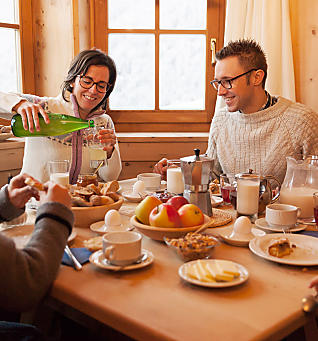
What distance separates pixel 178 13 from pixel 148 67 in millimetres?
442

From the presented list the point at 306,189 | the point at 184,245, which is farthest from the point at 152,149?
the point at 184,245

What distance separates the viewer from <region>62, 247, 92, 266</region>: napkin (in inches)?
45.0

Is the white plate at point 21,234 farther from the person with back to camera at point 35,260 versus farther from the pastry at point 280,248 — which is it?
the pastry at point 280,248

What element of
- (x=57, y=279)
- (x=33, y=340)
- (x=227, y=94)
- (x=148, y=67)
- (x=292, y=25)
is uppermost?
(x=292, y=25)

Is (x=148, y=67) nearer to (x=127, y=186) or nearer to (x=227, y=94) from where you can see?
(x=227, y=94)

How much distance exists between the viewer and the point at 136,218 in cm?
137

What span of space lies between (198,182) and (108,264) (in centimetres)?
53

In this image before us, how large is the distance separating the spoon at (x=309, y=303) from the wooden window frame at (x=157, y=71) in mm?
2481

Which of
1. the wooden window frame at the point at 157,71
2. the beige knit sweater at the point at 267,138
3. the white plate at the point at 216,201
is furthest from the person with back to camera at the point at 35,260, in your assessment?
the wooden window frame at the point at 157,71

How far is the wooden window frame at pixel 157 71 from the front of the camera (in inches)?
125

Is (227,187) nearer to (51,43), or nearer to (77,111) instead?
(77,111)

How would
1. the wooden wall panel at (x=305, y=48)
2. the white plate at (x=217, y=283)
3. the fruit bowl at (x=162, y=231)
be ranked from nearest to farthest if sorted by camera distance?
the white plate at (x=217, y=283)
the fruit bowl at (x=162, y=231)
the wooden wall panel at (x=305, y=48)

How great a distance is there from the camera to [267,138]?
2.29 meters

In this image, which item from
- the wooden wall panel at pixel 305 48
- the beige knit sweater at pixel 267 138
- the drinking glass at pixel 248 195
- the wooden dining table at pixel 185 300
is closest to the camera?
the wooden dining table at pixel 185 300
